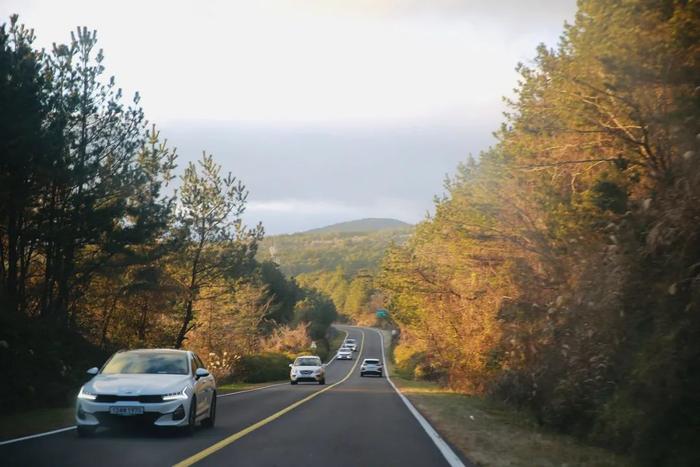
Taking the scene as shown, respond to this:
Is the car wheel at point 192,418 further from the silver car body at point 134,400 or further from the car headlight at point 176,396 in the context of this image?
the car headlight at point 176,396

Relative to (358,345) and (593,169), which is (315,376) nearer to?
(593,169)

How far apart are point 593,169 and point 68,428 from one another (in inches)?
493

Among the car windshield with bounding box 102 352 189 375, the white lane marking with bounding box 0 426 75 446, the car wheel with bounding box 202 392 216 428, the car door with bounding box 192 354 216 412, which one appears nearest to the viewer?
the white lane marking with bounding box 0 426 75 446

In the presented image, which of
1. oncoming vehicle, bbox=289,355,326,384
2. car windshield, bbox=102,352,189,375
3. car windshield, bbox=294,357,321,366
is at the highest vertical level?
car windshield, bbox=102,352,189,375

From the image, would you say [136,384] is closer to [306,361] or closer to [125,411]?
[125,411]

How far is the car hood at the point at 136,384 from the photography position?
12.2m

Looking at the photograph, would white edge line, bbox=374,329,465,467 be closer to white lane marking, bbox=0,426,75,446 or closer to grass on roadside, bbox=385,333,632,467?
grass on roadside, bbox=385,333,632,467

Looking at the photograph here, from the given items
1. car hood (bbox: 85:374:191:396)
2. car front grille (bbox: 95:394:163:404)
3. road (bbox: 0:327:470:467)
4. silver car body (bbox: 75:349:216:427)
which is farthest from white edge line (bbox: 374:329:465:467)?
car front grille (bbox: 95:394:163:404)

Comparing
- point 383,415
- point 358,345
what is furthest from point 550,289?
point 358,345

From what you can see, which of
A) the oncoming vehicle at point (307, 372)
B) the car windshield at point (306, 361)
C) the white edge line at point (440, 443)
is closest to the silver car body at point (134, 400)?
the white edge line at point (440, 443)

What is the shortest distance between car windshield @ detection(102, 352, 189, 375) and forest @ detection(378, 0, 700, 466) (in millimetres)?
7616

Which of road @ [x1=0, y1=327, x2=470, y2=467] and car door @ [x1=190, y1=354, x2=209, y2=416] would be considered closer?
road @ [x1=0, y1=327, x2=470, y2=467]

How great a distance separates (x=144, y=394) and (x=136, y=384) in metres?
0.38

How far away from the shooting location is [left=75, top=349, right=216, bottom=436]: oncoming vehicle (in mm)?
12031
